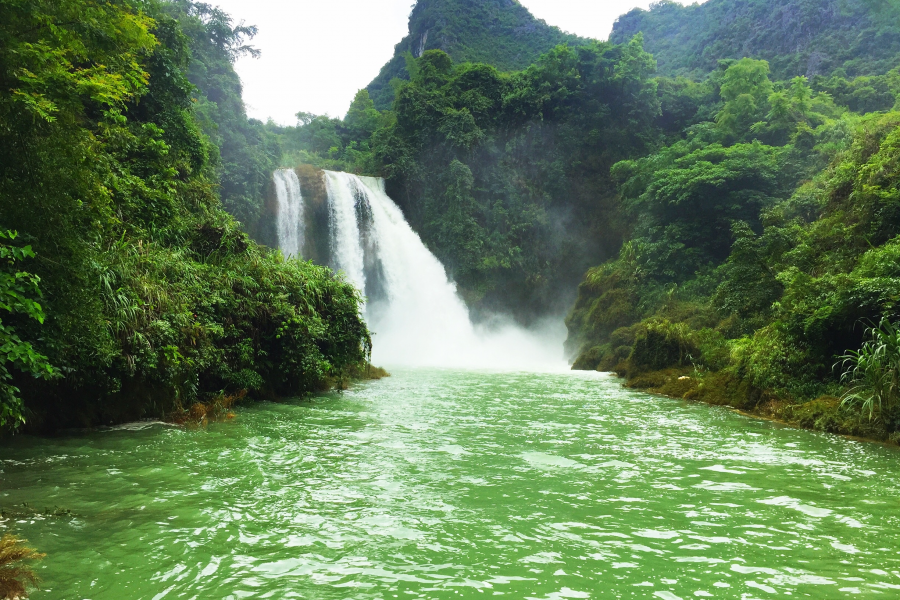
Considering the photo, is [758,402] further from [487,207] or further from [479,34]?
[479,34]

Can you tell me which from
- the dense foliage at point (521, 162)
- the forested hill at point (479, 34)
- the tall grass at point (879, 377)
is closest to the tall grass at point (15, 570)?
the tall grass at point (879, 377)

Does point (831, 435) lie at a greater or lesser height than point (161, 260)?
lesser

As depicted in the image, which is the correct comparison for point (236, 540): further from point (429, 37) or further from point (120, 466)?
point (429, 37)

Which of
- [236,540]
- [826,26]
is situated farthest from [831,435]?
[826,26]

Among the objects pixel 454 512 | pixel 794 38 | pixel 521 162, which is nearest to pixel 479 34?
pixel 794 38

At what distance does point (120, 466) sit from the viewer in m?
6.08

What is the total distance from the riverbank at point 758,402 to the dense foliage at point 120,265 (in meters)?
7.81

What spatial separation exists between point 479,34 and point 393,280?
45.1 metres

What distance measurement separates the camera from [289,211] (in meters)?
30.7

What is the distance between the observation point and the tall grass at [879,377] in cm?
844

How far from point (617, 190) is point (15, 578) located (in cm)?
3569

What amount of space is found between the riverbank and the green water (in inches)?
19.2

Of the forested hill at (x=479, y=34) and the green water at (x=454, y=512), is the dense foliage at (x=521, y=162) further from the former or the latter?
the green water at (x=454, y=512)

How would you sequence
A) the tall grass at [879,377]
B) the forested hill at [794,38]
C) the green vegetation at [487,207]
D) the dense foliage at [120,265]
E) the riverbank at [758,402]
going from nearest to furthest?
the dense foliage at [120,265], the green vegetation at [487,207], the tall grass at [879,377], the riverbank at [758,402], the forested hill at [794,38]
